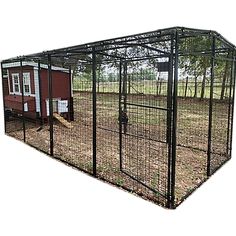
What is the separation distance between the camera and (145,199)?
352 cm

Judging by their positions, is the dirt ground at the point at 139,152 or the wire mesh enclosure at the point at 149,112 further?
the dirt ground at the point at 139,152

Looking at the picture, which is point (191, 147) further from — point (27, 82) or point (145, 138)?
point (27, 82)

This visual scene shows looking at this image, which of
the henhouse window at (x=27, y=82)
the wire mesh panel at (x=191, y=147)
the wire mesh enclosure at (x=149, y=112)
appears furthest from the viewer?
the henhouse window at (x=27, y=82)

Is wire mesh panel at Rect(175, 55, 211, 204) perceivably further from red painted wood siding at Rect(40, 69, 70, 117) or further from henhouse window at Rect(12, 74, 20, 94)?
henhouse window at Rect(12, 74, 20, 94)

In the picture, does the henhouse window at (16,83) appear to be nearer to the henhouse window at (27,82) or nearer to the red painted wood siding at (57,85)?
the henhouse window at (27,82)

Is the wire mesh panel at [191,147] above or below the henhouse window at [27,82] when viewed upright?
below

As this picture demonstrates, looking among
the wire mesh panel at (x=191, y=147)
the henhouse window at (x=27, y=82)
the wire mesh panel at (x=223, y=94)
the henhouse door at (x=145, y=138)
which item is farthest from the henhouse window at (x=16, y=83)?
the wire mesh panel at (x=223, y=94)

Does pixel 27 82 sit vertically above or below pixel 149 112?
above

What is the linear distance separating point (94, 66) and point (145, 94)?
5.01 feet

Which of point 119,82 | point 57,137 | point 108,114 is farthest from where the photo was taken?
point 108,114

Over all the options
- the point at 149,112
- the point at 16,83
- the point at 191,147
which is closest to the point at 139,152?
the point at 191,147

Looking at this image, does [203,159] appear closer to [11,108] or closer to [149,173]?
[149,173]

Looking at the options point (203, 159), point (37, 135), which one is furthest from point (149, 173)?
point (37, 135)

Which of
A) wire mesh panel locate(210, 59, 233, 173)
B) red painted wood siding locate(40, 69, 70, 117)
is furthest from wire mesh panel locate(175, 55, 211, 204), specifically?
red painted wood siding locate(40, 69, 70, 117)
